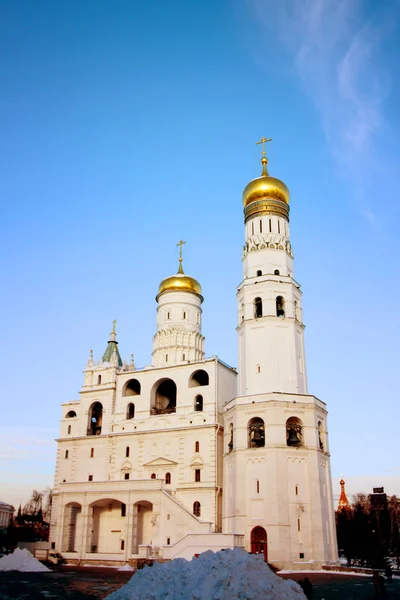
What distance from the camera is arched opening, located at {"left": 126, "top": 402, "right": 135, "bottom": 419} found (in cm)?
4253

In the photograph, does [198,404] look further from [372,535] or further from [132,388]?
[372,535]

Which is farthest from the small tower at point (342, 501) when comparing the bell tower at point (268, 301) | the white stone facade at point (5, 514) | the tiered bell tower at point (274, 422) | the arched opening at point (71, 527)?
the white stone facade at point (5, 514)

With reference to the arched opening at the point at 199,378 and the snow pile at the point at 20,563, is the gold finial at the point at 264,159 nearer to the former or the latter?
the arched opening at the point at 199,378

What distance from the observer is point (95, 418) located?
45656 millimetres

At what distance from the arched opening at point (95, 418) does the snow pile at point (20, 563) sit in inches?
525

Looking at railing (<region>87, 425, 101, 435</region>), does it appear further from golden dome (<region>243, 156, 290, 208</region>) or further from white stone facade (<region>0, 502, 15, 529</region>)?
white stone facade (<region>0, 502, 15, 529</region>)

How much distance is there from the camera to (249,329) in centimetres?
3784

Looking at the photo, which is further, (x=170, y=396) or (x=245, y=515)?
(x=170, y=396)

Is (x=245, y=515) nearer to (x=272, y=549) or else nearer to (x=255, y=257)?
(x=272, y=549)

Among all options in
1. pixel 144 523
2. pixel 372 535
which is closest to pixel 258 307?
pixel 144 523

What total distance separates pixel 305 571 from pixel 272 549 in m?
2.07

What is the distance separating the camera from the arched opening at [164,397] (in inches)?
1661

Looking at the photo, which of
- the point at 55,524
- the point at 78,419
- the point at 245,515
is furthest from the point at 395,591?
the point at 78,419

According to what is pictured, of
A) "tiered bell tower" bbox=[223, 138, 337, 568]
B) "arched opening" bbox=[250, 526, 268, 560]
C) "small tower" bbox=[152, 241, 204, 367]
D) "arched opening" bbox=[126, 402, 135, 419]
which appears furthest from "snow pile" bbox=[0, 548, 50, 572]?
"small tower" bbox=[152, 241, 204, 367]
